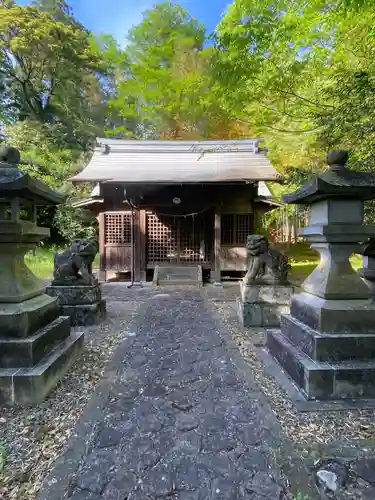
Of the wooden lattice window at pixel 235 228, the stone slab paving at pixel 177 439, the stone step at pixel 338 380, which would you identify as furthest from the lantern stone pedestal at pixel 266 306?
the wooden lattice window at pixel 235 228

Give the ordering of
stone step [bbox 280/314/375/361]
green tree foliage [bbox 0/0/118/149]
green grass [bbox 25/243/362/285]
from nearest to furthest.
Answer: stone step [bbox 280/314/375/361] → green grass [bbox 25/243/362/285] → green tree foliage [bbox 0/0/118/149]

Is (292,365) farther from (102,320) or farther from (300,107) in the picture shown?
(300,107)

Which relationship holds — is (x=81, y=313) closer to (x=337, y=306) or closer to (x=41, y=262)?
(x=337, y=306)

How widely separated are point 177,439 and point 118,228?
8.27 meters

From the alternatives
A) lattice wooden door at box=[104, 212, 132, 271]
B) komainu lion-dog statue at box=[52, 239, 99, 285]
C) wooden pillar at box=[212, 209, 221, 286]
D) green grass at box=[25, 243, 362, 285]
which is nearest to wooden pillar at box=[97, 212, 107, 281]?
lattice wooden door at box=[104, 212, 132, 271]

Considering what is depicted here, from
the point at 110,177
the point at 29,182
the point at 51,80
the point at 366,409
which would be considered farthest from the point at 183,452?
the point at 51,80

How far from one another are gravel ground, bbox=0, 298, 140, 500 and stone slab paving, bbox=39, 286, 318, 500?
11 cm

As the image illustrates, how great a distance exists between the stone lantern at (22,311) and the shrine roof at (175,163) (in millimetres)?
5351

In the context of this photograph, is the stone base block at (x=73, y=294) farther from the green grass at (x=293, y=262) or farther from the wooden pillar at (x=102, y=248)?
the green grass at (x=293, y=262)

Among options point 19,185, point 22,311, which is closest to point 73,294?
point 22,311

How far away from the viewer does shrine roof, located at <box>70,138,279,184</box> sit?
8.17 m

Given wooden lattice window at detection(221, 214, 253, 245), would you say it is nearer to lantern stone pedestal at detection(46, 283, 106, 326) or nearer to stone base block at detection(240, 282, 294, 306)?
stone base block at detection(240, 282, 294, 306)

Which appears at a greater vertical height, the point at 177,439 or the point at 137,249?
the point at 137,249

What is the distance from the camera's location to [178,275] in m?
9.20
